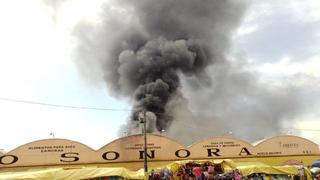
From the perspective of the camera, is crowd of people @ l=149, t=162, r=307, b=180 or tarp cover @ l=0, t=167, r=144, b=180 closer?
tarp cover @ l=0, t=167, r=144, b=180

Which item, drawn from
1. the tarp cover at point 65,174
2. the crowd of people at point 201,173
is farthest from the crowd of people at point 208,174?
the tarp cover at point 65,174

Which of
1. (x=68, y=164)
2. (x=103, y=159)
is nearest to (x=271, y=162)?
(x=103, y=159)

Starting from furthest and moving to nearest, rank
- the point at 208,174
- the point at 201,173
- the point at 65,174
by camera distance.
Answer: the point at 201,173
the point at 208,174
the point at 65,174

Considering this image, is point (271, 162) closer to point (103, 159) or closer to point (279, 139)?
point (279, 139)

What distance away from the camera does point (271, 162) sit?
32.9 meters

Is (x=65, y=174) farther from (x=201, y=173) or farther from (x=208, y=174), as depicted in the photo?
(x=208, y=174)

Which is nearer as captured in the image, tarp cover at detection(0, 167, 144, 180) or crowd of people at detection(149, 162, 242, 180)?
tarp cover at detection(0, 167, 144, 180)

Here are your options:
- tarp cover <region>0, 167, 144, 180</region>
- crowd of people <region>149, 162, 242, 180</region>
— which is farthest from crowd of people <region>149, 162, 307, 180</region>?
tarp cover <region>0, 167, 144, 180</region>

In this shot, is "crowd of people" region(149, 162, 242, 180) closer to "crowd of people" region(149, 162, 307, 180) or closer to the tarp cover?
"crowd of people" region(149, 162, 307, 180)

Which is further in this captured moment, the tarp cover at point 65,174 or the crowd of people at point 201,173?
the crowd of people at point 201,173

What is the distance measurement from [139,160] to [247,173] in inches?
486

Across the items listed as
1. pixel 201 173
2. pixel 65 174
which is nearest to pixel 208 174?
pixel 201 173

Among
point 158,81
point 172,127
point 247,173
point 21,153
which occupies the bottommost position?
point 247,173

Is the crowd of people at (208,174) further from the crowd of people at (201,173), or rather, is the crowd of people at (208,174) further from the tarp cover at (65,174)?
the tarp cover at (65,174)
